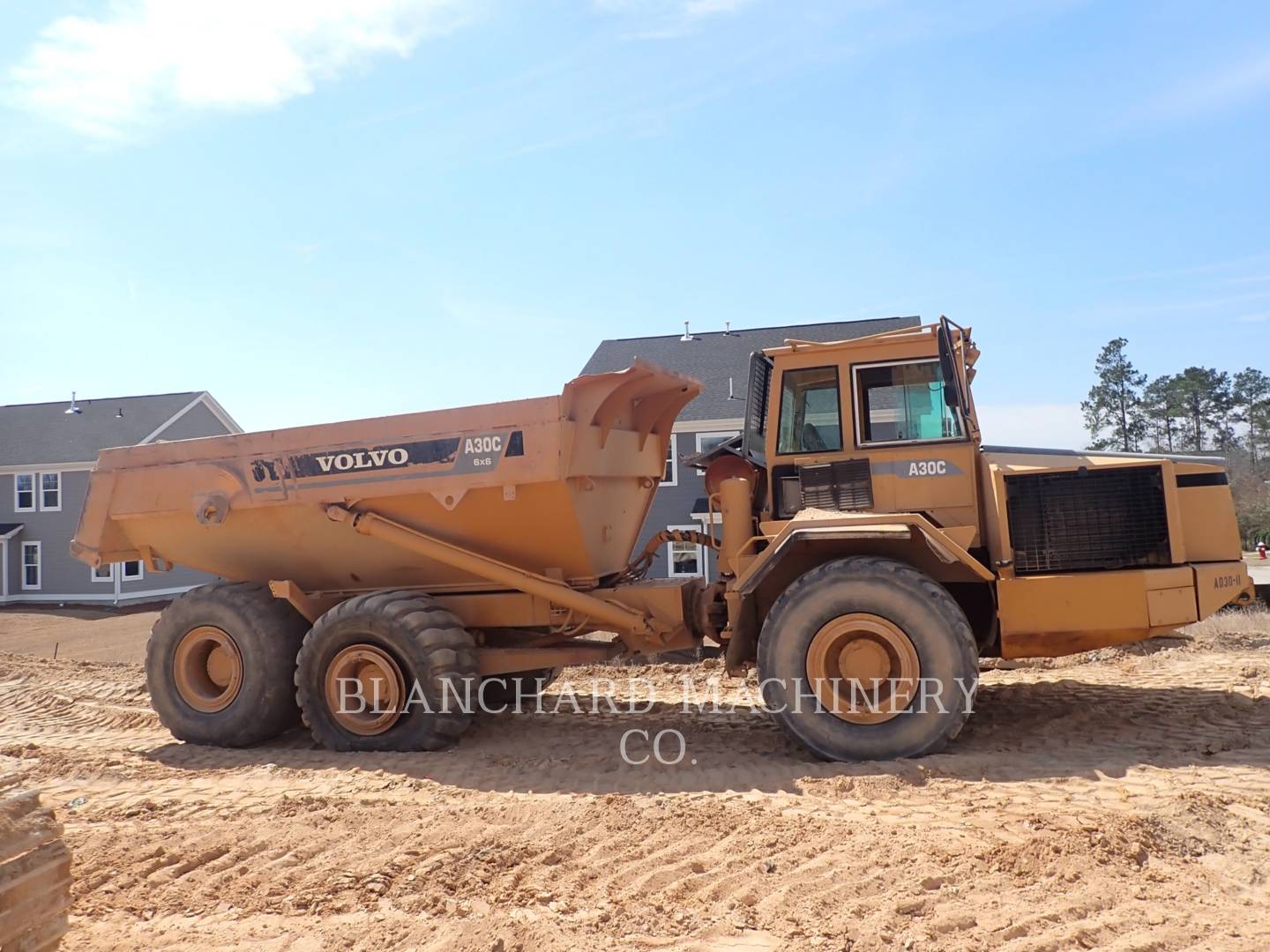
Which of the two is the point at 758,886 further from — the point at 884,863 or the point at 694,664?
the point at 694,664

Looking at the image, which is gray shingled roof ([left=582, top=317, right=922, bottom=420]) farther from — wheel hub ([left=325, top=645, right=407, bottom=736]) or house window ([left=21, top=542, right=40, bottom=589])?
house window ([left=21, top=542, right=40, bottom=589])

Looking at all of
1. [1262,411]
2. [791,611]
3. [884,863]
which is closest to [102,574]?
[791,611]

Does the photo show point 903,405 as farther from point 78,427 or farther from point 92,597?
point 78,427

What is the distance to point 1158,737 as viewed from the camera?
629 centimetres

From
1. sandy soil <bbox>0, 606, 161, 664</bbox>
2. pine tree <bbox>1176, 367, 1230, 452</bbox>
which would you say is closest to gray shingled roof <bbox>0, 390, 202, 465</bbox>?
sandy soil <bbox>0, 606, 161, 664</bbox>

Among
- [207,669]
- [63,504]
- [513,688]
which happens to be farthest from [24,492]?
[513,688]

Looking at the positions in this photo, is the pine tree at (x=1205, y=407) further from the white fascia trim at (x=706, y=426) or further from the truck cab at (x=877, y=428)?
the truck cab at (x=877, y=428)

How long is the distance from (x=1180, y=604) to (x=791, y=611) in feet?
7.83

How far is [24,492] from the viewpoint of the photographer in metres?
29.0

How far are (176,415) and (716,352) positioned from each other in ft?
55.5

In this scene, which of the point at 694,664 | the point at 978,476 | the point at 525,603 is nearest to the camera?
the point at 978,476

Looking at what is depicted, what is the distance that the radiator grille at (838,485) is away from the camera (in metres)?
6.65

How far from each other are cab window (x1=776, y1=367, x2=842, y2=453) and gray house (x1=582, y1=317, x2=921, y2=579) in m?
11.9

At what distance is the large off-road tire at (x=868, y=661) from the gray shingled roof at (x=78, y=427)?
26.3 meters
